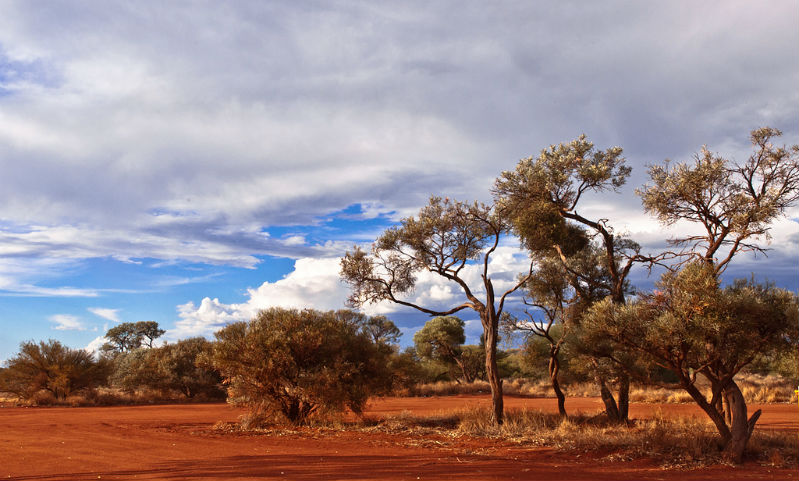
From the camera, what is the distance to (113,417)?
2175 cm

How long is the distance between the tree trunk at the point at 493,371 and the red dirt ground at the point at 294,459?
1.99 meters

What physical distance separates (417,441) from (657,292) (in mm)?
6859

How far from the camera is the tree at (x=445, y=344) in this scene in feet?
148

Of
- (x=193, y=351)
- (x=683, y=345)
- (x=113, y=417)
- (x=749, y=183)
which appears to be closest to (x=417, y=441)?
(x=683, y=345)

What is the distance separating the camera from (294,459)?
36.3 ft

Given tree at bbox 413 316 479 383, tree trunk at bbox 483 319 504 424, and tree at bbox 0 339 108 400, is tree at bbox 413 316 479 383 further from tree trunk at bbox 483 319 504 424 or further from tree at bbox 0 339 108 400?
tree trunk at bbox 483 319 504 424

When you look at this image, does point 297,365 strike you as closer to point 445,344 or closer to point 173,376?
point 173,376

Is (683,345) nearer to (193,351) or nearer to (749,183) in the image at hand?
(749,183)

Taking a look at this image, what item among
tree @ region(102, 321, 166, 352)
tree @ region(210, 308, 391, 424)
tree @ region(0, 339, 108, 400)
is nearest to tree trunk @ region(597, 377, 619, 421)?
tree @ region(210, 308, 391, 424)

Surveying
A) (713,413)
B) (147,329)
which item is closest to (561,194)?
(713,413)

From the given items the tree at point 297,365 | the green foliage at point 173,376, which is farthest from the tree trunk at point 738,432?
the green foliage at point 173,376

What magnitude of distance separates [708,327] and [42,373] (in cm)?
3383

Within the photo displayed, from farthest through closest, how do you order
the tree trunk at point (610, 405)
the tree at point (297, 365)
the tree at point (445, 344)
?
1. the tree at point (445, 344)
2. the tree at point (297, 365)
3. the tree trunk at point (610, 405)

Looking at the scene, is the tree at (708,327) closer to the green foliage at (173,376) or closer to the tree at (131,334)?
the green foliage at (173,376)
